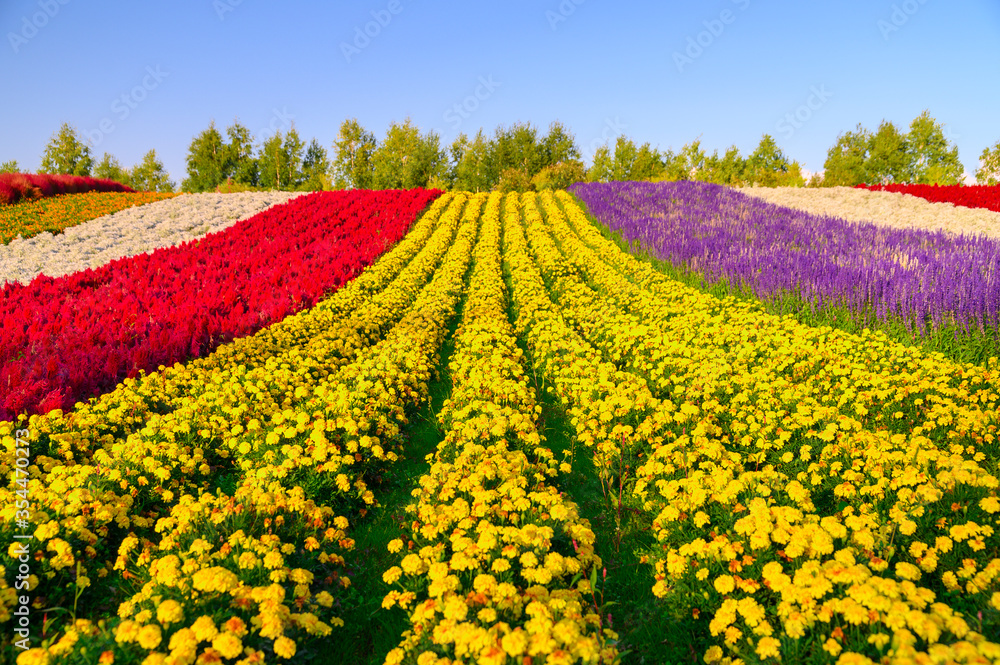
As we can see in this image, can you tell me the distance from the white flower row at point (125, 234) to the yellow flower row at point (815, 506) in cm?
1529

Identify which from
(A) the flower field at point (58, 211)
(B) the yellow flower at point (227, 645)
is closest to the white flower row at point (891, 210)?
(B) the yellow flower at point (227, 645)

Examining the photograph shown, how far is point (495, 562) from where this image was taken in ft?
9.81

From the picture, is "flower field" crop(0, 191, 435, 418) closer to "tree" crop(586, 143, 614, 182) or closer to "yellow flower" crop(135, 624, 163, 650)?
"yellow flower" crop(135, 624, 163, 650)

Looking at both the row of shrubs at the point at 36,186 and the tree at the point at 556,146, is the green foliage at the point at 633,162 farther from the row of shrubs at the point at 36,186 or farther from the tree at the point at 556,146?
the row of shrubs at the point at 36,186

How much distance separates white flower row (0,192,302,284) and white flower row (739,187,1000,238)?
2741 centimetres

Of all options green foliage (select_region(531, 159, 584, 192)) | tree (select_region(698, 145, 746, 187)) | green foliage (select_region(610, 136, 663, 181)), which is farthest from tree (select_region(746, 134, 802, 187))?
green foliage (select_region(531, 159, 584, 192))

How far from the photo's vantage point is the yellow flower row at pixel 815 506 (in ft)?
8.50

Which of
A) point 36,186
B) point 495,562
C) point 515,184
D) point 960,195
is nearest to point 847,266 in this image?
point 495,562

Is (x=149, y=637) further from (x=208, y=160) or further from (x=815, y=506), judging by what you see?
(x=208, y=160)

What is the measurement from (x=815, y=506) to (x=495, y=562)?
300 centimetres

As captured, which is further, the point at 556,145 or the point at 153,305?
the point at 556,145

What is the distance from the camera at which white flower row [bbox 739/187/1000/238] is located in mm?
18891

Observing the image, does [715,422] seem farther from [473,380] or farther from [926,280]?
[926,280]

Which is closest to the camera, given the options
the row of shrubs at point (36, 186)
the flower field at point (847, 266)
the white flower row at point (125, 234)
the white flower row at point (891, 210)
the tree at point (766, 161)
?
the flower field at point (847, 266)
